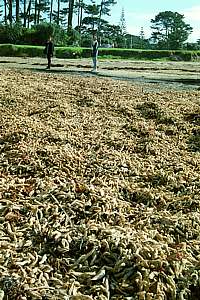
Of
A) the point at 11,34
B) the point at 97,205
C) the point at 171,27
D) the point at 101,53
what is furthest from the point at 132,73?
the point at 171,27

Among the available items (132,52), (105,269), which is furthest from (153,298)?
(132,52)

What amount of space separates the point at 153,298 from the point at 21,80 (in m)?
10.7

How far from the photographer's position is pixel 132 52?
40.2 meters

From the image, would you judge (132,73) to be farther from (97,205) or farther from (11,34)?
(11,34)

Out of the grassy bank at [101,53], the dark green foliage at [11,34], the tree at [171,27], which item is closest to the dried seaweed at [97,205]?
the grassy bank at [101,53]

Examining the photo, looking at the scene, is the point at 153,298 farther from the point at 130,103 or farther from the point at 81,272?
the point at 130,103

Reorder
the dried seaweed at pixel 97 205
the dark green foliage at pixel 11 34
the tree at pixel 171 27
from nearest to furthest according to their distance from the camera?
the dried seaweed at pixel 97 205
the dark green foliage at pixel 11 34
the tree at pixel 171 27

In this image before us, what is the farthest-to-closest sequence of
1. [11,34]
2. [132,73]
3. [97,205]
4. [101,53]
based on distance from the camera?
1. [11,34]
2. [101,53]
3. [132,73]
4. [97,205]

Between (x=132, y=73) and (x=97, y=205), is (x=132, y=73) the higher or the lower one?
the higher one

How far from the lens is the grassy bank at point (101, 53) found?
3194cm

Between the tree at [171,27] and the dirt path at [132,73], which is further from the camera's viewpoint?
the tree at [171,27]

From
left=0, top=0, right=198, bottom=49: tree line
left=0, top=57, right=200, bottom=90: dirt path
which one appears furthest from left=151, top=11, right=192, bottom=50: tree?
left=0, top=57, right=200, bottom=90: dirt path

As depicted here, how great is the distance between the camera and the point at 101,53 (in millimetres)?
38188

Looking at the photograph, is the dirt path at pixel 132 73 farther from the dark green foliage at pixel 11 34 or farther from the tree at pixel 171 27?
the tree at pixel 171 27
